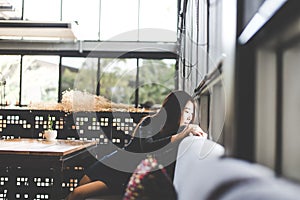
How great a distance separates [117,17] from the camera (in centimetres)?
887

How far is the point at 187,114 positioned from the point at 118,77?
513cm

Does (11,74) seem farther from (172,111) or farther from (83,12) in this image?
(172,111)

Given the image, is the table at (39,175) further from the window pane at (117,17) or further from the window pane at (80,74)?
the window pane at (117,17)

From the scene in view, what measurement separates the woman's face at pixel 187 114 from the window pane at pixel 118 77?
5.03 metres

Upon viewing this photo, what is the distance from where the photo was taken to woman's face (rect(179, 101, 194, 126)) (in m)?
2.57

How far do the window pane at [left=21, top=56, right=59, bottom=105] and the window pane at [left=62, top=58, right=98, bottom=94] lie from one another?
20 centimetres

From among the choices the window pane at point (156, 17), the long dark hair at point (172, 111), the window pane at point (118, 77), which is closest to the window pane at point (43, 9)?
the window pane at point (118, 77)

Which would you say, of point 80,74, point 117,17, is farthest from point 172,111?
point 117,17

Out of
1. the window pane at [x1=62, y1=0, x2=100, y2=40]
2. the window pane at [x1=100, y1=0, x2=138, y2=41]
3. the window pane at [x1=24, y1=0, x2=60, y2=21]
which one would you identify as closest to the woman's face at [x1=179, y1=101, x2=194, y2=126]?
the window pane at [x1=100, y1=0, x2=138, y2=41]

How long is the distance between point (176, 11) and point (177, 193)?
7.84 metres

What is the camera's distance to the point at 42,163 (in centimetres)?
287

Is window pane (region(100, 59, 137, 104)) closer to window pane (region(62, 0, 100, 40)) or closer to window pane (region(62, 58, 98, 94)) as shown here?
window pane (region(62, 58, 98, 94))

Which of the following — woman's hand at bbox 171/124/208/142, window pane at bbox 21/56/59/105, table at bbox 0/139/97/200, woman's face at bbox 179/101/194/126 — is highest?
window pane at bbox 21/56/59/105

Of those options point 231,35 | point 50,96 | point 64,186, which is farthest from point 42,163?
point 50,96
